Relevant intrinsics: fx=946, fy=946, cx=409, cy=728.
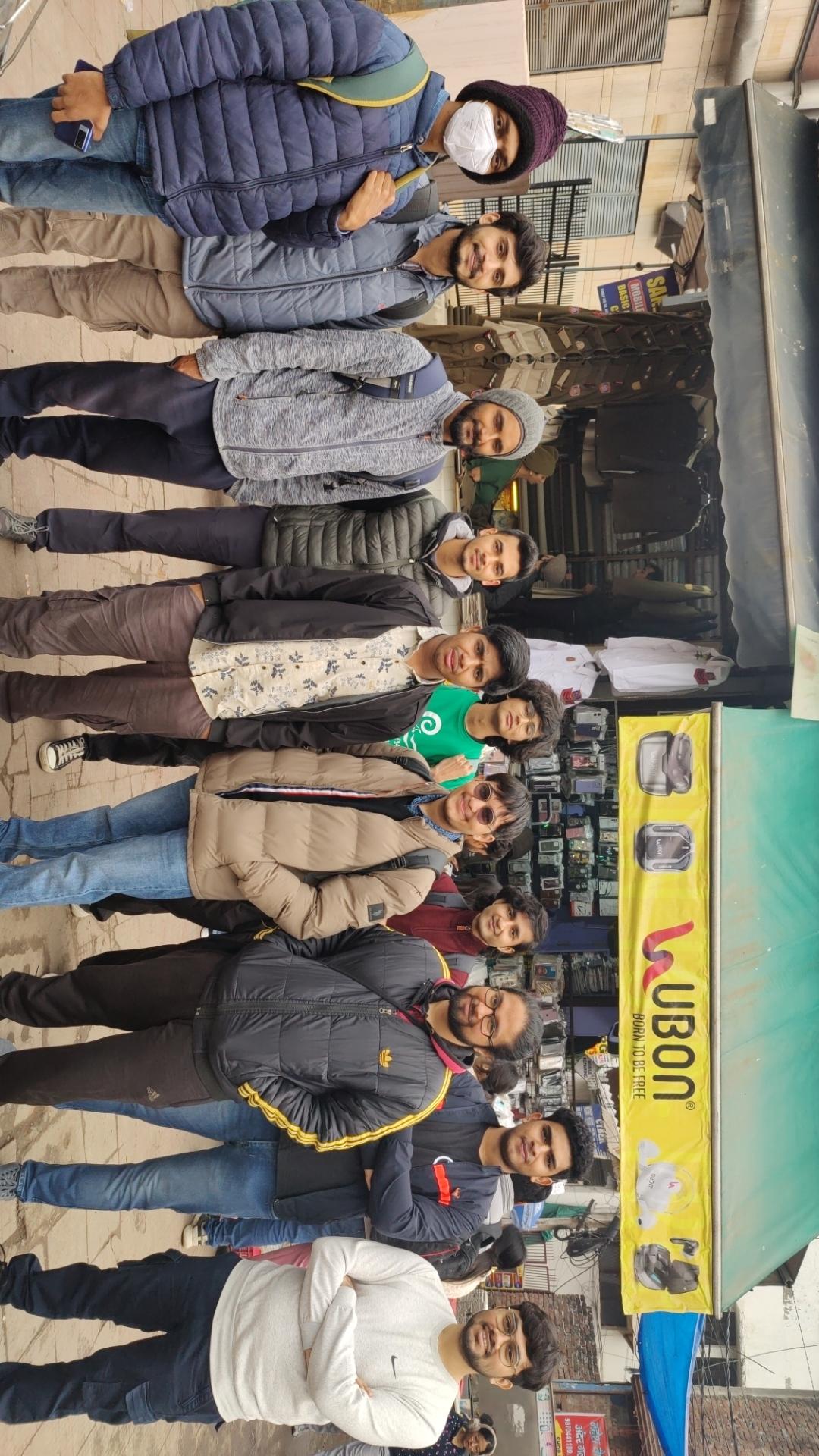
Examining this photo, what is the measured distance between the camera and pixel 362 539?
144 inches

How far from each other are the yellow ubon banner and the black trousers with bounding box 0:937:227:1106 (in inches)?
89.7

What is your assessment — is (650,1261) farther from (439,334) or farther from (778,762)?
(439,334)

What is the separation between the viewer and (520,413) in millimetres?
3611

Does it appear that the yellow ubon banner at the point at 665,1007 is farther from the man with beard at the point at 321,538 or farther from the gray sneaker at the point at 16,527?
the gray sneaker at the point at 16,527

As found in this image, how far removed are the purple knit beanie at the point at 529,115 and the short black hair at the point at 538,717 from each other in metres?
1.73

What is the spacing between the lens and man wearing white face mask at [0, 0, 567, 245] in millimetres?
2547

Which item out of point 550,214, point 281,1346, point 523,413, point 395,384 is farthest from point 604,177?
point 281,1346

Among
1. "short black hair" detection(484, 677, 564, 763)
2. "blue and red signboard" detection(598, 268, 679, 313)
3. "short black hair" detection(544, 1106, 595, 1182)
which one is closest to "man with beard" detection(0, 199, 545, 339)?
"short black hair" detection(484, 677, 564, 763)

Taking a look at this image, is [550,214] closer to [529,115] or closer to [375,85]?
[529,115]

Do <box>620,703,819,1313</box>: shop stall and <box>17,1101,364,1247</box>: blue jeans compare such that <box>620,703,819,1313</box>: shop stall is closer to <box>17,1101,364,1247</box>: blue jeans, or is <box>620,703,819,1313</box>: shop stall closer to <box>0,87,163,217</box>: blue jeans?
<box>17,1101,364,1247</box>: blue jeans

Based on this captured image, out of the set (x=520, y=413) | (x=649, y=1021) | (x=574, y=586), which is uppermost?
(x=520, y=413)

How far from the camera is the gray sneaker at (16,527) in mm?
3846

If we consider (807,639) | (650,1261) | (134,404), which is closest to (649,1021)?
(650,1261)

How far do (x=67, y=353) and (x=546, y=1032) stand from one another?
197 inches
